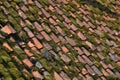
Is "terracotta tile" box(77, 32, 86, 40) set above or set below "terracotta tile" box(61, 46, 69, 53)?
above

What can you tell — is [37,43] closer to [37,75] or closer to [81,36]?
[37,75]

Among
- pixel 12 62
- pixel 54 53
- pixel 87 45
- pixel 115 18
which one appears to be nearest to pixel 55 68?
pixel 54 53

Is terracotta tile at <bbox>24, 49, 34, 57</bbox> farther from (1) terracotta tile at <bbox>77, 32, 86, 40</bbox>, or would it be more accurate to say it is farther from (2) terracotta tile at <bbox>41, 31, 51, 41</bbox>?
(1) terracotta tile at <bbox>77, 32, 86, 40</bbox>

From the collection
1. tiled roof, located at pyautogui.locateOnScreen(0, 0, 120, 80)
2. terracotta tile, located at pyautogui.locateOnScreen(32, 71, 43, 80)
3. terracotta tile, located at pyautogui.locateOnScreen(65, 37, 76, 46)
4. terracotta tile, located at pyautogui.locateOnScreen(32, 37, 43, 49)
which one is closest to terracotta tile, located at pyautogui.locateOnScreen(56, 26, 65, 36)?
tiled roof, located at pyautogui.locateOnScreen(0, 0, 120, 80)

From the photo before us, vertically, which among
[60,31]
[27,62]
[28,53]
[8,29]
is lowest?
[27,62]

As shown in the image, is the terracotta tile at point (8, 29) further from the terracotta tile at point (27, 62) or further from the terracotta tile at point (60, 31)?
the terracotta tile at point (60, 31)

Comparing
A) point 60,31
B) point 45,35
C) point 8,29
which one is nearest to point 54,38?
point 45,35

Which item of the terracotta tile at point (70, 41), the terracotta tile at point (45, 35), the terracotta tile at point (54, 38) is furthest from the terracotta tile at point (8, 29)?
the terracotta tile at point (70, 41)

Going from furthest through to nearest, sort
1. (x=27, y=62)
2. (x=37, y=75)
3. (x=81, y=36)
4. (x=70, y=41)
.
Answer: (x=81, y=36) → (x=70, y=41) → (x=27, y=62) → (x=37, y=75)

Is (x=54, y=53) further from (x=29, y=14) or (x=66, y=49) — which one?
(x=29, y=14)

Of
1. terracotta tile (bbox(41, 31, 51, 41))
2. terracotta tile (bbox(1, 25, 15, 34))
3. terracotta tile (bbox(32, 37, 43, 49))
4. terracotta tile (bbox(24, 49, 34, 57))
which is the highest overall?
terracotta tile (bbox(41, 31, 51, 41))
